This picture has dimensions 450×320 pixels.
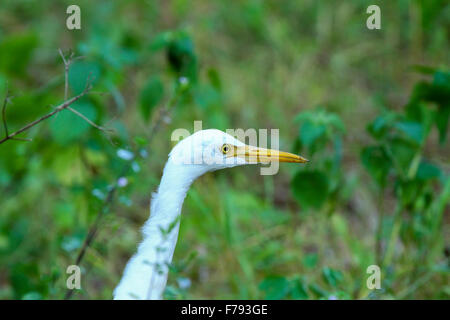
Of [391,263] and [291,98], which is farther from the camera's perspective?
[291,98]

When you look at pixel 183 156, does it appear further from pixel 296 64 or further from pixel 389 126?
pixel 296 64

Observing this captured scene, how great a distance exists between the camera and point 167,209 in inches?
58.8

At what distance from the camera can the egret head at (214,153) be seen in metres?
1.48

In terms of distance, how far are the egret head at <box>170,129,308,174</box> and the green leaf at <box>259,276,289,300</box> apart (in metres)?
0.46

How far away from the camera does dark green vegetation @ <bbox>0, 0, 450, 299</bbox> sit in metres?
2.11

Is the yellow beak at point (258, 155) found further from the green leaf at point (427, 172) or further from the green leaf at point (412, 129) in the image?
the green leaf at point (427, 172)

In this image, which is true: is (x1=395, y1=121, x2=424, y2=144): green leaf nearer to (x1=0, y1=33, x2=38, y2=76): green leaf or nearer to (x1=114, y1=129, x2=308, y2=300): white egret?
(x1=114, y1=129, x2=308, y2=300): white egret

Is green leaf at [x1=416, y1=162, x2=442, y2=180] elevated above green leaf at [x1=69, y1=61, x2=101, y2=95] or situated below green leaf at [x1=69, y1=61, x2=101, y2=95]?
below

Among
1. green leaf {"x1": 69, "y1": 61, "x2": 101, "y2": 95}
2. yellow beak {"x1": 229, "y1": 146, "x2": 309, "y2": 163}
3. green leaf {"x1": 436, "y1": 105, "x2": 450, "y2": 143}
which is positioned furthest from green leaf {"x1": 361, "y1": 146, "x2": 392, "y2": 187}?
green leaf {"x1": 69, "y1": 61, "x2": 101, "y2": 95}

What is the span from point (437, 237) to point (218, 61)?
7.62ft

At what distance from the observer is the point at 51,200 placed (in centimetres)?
313

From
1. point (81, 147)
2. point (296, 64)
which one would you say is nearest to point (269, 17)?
point (296, 64)

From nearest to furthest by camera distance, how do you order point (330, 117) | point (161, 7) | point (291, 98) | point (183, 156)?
1. point (183, 156)
2. point (330, 117)
3. point (291, 98)
4. point (161, 7)

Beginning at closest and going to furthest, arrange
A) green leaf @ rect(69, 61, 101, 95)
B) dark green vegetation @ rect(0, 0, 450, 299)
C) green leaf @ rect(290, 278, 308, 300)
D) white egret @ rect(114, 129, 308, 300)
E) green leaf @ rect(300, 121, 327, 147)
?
white egret @ rect(114, 129, 308, 300)
green leaf @ rect(290, 278, 308, 300)
green leaf @ rect(300, 121, 327, 147)
dark green vegetation @ rect(0, 0, 450, 299)
green leaf @ rect(69, 61, 101, 95)
